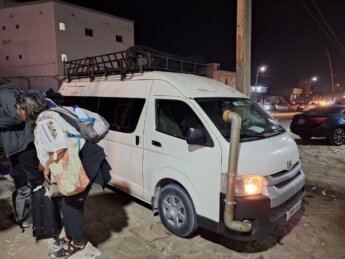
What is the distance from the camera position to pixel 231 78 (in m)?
37.8

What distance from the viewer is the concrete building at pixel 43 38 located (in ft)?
93.1

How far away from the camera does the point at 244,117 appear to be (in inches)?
160

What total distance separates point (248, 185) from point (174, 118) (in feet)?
4.40

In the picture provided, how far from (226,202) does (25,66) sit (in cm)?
3241

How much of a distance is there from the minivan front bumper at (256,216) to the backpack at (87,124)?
149cm

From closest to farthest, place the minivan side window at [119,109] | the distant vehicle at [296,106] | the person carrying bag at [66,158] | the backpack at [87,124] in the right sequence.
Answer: the person carrying bag at [66,158] < the backpack at [87,124] < the minivan side window at [119,109] < the distant vehicle at [296,106]

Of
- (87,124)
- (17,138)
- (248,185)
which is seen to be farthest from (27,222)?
(248,185)

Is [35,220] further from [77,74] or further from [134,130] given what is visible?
[77,74]

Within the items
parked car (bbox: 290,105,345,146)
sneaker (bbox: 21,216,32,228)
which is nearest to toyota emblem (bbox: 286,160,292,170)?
sneaker (bbox: 21,216,32,228)

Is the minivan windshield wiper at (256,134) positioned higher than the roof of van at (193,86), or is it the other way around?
the roof of van at (193,86)

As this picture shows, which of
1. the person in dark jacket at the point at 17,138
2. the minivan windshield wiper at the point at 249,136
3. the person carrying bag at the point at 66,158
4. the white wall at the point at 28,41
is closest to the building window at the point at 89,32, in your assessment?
the white wall at the point at 28,41

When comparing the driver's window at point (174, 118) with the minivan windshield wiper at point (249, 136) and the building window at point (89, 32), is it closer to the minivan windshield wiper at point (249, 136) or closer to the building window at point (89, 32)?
the minivan windshield wiper at point (249, 136)

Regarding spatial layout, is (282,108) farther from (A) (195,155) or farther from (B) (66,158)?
(B) (66,158)

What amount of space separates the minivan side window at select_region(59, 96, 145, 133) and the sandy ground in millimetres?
1322
